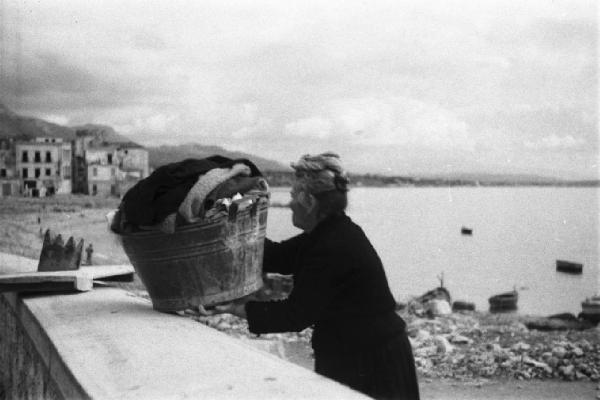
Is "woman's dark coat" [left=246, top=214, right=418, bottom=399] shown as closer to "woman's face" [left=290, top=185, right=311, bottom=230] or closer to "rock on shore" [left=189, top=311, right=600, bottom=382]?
"woman's face" [left=290, top=185, right=311, bottom=230]

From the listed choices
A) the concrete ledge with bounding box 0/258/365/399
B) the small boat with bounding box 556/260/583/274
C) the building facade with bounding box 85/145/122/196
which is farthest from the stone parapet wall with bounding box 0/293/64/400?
the small boat with bounding box 556/260/583/274

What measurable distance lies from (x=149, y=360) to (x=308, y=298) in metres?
0.62

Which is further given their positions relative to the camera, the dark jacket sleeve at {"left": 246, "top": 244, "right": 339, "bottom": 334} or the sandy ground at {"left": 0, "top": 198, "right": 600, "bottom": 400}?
the sandy ground at {"left": 0, "top": 198, "right": 600, "bottom": 400}

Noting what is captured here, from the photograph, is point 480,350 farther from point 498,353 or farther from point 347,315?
point 347,315

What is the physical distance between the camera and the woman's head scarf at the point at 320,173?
2.54m

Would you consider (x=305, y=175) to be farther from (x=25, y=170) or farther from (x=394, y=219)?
(x=394, y=219)

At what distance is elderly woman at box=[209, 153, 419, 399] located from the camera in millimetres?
2408

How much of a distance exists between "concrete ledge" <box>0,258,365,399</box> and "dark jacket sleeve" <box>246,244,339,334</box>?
9.1 inches

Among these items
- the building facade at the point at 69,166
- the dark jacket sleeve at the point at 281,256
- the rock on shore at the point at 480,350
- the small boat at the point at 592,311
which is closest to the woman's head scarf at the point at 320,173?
the dark jacket sleeve at the point at 281,256

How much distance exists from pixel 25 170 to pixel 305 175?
623 inches

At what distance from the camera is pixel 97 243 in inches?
979

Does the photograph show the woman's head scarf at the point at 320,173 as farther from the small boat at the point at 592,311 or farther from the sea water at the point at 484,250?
the small boat at the point at 592,311

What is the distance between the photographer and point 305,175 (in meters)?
2.57

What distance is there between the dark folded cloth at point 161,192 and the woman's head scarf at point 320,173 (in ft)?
1.10
